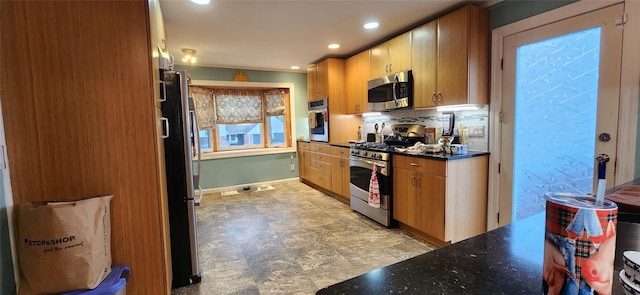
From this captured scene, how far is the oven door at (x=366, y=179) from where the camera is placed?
3168 millimetres

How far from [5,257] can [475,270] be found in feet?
5.79

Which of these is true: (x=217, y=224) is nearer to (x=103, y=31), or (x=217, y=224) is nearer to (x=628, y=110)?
(x=103, y=31)

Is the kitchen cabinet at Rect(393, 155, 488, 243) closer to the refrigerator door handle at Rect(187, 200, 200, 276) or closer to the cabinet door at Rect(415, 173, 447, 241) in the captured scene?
the cabinet door at Rect(415, 173, 447, 241)

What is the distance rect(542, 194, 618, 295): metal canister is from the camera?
465 mm

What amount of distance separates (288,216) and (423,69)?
239 centimetres

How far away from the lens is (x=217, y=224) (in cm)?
349

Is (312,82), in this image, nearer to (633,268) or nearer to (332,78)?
(332,78)

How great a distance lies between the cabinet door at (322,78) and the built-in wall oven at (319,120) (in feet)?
0.38

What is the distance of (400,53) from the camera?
3.36 meters

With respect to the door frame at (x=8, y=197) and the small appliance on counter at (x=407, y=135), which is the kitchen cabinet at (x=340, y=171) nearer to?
the small appliance on counter at (x=407, y=135)

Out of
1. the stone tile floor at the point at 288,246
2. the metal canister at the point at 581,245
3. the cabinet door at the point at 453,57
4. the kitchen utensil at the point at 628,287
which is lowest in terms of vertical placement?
the stone tile floor at the point at 288,246

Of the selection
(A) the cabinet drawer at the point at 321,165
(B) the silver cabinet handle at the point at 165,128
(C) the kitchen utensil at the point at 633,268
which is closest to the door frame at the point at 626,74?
(C) the kitchen utensil at the point at 633,268

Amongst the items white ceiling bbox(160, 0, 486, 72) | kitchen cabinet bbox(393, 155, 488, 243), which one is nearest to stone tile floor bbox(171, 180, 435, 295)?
kitchen cabinet bbox(393, 155, 488, 243)

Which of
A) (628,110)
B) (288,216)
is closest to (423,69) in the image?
(628,110)
